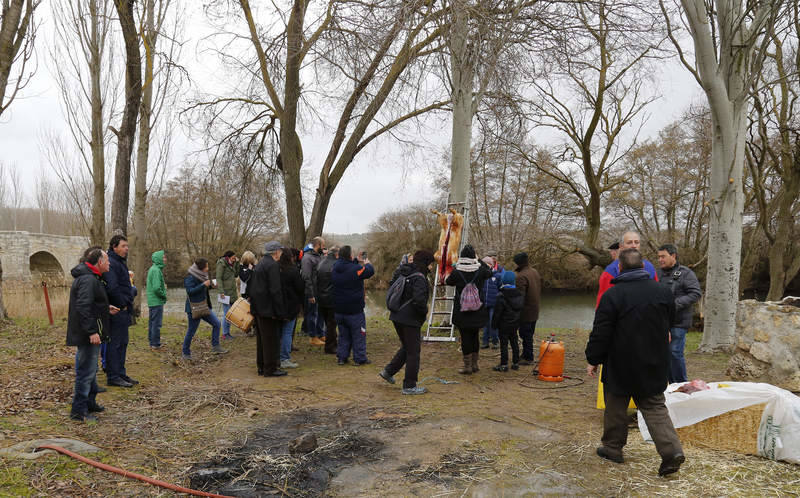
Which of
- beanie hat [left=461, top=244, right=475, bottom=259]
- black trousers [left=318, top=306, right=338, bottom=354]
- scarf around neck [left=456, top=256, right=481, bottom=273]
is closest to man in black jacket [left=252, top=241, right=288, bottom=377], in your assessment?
black trousers [left=318, top=306, right=338, bottom=354]

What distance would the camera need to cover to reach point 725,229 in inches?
371

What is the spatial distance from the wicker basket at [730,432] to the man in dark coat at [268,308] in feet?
17.2

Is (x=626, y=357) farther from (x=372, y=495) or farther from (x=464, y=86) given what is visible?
(x=464, y=86)

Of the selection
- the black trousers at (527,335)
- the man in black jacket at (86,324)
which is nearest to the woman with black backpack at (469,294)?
the black trousers at (527,335)

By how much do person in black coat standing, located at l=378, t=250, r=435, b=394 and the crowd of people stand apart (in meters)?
0.01

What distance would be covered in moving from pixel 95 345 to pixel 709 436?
5.89m

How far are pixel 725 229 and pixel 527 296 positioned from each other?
448cm

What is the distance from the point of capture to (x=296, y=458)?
4254 millimetres

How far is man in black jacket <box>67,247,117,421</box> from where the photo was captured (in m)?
4.95

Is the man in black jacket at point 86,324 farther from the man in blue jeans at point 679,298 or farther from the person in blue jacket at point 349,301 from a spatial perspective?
the man in blue jeans at point 679,298

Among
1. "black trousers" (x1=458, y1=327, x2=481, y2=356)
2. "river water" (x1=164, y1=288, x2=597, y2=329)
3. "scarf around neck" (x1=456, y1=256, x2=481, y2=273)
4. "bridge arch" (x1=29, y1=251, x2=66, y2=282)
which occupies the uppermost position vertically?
"scarf around neck" (x1=456, y1=256, x2=481, y2=273)

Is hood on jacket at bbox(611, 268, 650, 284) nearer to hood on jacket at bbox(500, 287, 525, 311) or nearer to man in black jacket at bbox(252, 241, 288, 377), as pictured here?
hood on jacket at bbox(500, 287, 525, 311)

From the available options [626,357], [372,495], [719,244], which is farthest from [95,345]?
[719,244]

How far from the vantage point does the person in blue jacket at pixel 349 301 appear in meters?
7.72
